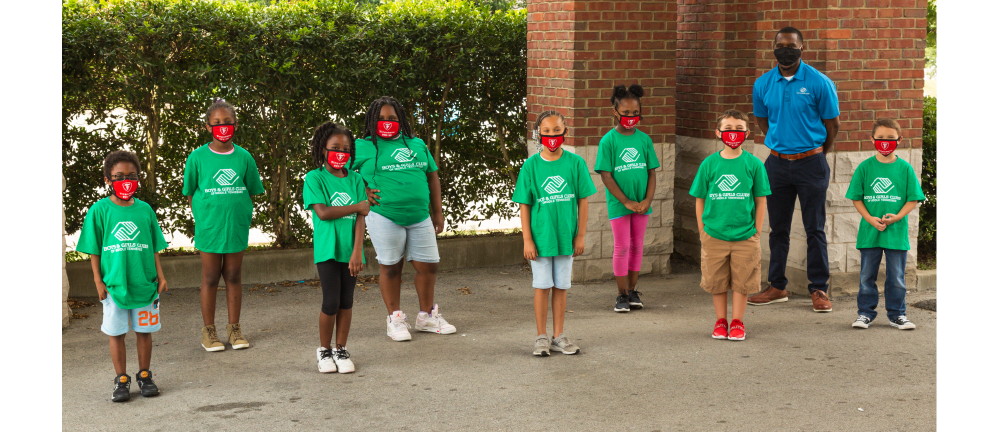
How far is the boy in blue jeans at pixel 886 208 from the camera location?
6277 mm

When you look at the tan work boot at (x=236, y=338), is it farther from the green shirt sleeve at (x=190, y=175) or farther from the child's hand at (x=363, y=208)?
the child's hand at (x=363, y=208)

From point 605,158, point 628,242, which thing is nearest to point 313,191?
point 605,158

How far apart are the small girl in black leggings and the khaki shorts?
238 centimetres

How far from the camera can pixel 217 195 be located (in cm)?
600

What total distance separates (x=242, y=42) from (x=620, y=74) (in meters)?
3.30

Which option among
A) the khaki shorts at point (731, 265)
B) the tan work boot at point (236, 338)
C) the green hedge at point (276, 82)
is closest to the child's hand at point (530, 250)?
the khaki shorts at point (731, 265)

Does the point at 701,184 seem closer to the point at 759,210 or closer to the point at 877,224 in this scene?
the point at 759,210

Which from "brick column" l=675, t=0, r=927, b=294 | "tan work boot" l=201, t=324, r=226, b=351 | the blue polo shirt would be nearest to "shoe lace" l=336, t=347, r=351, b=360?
"tan work boot" l=201, t=324, r=226, b=351

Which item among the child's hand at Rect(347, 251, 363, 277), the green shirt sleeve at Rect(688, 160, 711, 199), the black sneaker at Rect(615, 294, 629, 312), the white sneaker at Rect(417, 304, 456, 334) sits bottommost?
the white sneaker at Rect(417, 304, 456, 334)

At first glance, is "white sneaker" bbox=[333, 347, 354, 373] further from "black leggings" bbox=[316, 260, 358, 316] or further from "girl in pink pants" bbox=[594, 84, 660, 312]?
"girl in pink pants" bbox=[594, 84, 660, 312]

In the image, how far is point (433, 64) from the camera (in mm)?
8602

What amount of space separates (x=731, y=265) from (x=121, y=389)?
3.91 metres

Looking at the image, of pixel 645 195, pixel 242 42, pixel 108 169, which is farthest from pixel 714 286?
pixel 242 42

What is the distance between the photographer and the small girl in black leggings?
5500mm
